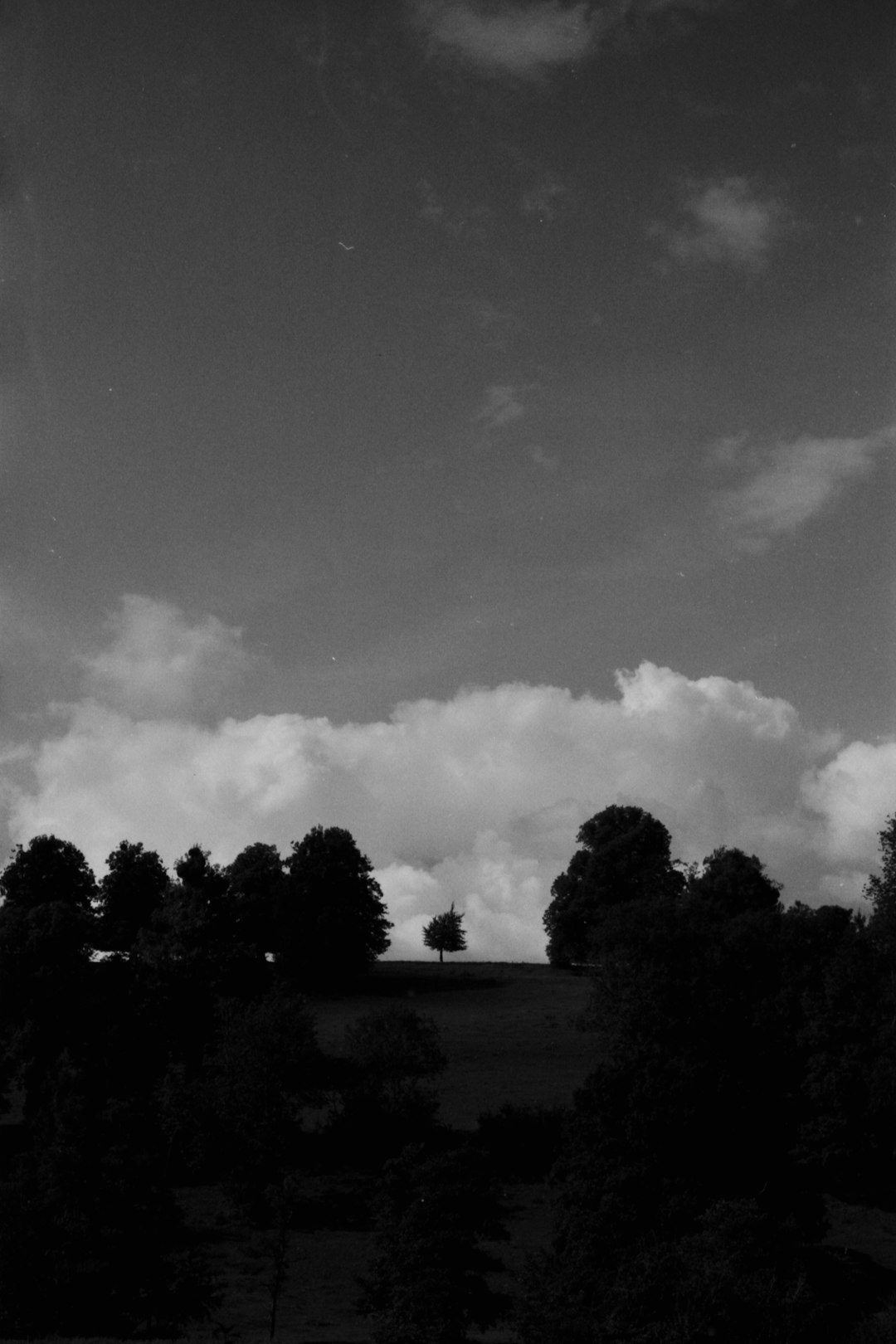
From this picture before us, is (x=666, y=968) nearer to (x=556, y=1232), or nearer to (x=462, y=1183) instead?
(x=556, y=1232)

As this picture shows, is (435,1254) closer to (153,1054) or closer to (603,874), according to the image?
(153,1054)

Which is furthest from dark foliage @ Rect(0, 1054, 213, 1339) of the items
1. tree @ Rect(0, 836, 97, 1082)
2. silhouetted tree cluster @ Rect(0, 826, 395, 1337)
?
tree @ Rect(0, 836, 97, 1082)

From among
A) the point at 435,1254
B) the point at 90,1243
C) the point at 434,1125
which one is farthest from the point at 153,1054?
the point at 435,1254

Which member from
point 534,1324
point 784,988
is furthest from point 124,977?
point 534,1324

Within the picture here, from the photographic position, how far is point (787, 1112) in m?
52.0

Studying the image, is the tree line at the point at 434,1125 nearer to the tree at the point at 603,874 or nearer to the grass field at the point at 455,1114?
the grass field at the point at 455,1114

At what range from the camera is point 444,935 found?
136750mm

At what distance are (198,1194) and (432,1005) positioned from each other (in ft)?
133

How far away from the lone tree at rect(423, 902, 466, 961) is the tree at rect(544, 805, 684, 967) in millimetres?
12910

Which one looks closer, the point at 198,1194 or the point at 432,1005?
the point at 198,1194

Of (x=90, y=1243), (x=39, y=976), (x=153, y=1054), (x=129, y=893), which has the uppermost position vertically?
(x=129, y=893)

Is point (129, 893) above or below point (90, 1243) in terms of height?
above

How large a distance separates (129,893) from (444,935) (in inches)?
1862

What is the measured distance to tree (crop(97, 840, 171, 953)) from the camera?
96.0 metres
